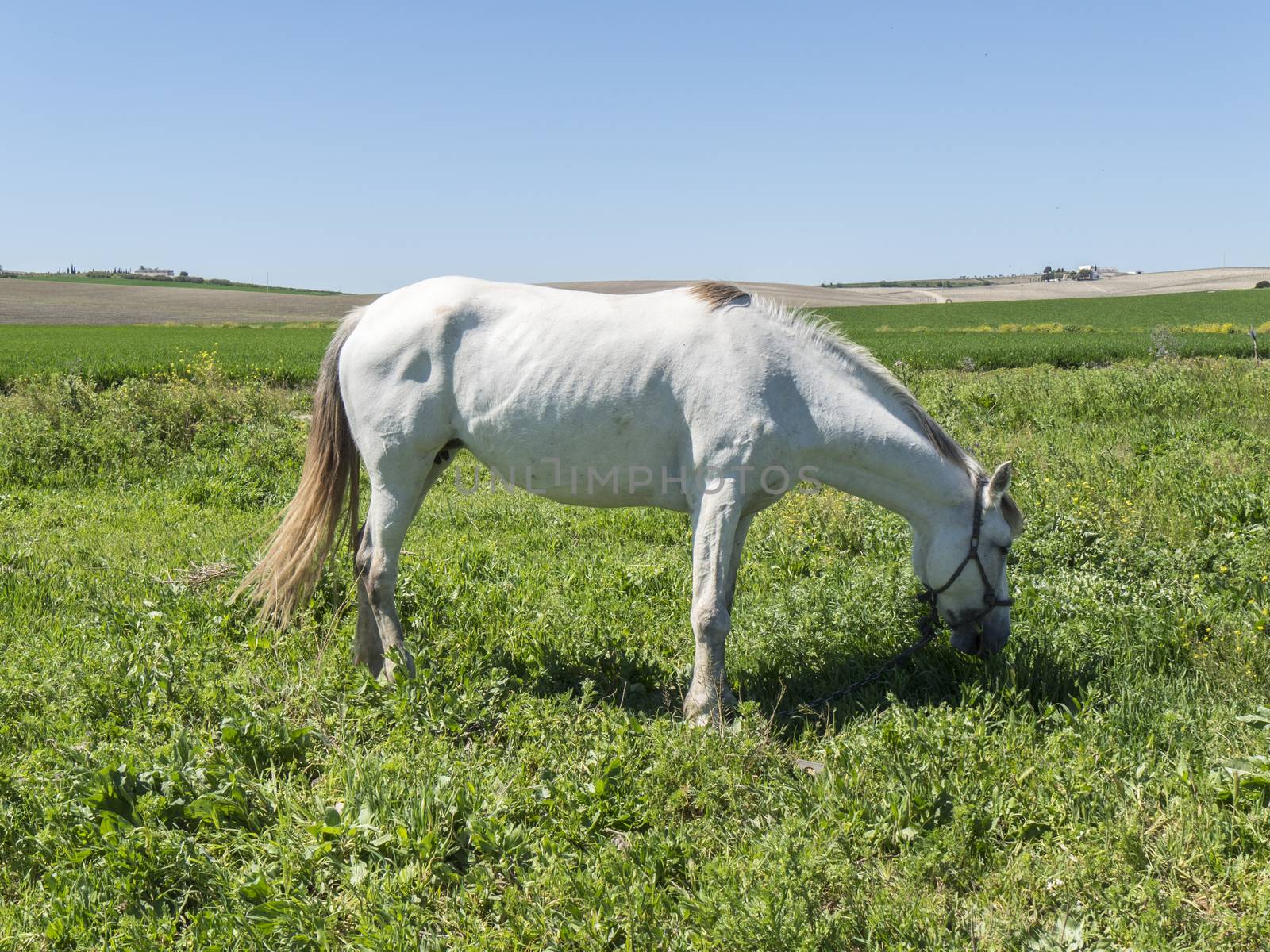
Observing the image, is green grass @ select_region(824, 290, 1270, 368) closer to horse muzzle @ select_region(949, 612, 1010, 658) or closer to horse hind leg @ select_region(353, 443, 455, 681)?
horse muzzle @ select_region(949, 612, 1010, 658)

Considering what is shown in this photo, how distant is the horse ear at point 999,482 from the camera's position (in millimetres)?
4094

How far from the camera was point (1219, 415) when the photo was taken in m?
10.8

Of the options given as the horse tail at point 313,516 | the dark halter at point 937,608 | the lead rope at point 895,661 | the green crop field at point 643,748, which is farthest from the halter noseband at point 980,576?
the horse tail at point 313,516

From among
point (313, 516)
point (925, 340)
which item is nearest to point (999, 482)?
point (313, 516)

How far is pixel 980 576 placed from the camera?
4383 millimetres

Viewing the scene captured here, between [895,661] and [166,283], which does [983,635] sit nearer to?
[895,661]

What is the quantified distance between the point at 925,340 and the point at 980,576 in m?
32.5

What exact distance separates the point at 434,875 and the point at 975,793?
208cm

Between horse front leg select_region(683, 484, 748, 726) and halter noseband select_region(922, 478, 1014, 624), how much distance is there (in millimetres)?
1152

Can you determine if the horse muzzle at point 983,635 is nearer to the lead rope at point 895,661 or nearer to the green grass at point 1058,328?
the lead rope at point 895,661

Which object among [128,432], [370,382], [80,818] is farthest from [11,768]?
[128,432]

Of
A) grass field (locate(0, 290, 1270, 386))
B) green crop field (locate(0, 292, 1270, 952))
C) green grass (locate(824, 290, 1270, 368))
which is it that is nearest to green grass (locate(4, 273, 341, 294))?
grass field (locate(0, 290, 1270, 386))

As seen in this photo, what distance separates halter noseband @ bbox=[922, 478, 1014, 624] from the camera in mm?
4344

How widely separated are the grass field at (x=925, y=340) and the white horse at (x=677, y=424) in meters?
12.0
